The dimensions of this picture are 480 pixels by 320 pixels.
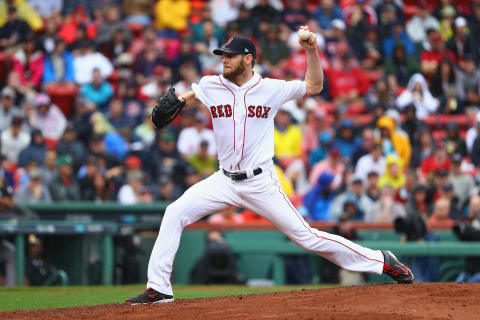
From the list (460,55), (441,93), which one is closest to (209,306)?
(441,93)

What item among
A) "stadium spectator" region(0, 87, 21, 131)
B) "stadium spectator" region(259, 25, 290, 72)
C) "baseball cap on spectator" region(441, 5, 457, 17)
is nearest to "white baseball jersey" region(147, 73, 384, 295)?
"stadium spectator" region(0, 87, 21, 131)

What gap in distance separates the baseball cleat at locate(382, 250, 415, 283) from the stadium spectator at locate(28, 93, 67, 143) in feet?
26.8

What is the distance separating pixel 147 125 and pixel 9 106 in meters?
2.14

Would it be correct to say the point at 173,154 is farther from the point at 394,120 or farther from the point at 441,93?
the point at 441,93

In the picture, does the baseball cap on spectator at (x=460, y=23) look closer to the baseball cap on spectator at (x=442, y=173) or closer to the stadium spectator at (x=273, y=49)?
the stadium spectator at (x=273, y=49)

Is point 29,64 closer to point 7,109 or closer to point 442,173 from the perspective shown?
point 7,109

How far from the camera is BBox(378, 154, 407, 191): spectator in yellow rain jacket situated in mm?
13430

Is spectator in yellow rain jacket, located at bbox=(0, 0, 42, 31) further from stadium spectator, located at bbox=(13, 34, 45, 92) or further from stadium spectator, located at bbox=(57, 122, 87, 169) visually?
stadium spectator, located at bbox=(57, 122, 87, 169)

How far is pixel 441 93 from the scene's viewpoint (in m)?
16.0

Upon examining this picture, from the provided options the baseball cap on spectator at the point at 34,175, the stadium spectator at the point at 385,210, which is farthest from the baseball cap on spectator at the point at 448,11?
the baseball cap on spectator at the point at 34,175

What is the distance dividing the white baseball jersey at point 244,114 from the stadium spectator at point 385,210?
5.93 m

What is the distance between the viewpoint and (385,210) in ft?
41.1

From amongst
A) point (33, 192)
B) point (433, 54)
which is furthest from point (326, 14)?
point (33, 192)

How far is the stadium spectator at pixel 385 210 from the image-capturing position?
492 inches
